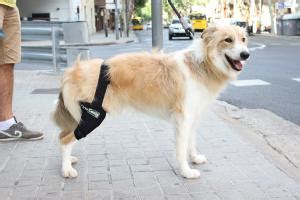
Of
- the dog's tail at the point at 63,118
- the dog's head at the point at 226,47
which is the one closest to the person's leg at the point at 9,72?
the dog's tail at the point at 63,118

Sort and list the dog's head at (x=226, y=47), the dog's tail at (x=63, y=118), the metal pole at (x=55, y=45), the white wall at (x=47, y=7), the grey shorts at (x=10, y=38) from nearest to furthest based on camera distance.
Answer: the dog's head at (x=226, y=47) → the dog's tail at (x=63, y=118) → the grey shorts at (x=10, y=38) → the metal pole at (x=55, y=45) → the white wall at (x=47, y=7)

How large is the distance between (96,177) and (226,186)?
46.0 inches

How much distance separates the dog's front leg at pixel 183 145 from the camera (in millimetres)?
4797

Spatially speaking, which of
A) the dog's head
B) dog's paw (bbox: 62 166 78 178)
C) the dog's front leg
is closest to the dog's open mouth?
the dog's head

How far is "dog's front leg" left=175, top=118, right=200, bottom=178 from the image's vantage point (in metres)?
4.80

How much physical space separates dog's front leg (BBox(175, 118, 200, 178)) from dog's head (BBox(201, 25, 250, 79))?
1.93ft

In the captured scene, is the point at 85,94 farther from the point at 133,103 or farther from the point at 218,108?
the point at 218,108

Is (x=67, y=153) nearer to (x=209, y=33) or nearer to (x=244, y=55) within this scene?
(x=209, y=33)

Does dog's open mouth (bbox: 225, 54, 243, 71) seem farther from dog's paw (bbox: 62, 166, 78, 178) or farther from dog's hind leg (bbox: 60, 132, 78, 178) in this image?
dog's paw (bbox: 62, 166, 78, 178)

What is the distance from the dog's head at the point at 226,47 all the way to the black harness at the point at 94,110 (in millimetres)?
926

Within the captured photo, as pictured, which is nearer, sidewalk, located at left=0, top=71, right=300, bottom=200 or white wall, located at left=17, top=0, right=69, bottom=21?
sidewalk, located at left=0, top=71, right=300, bottom=200

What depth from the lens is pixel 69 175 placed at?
16.0ft

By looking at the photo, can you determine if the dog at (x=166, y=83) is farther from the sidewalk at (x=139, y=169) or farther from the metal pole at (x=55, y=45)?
the metal pole at (x=55, y=45)

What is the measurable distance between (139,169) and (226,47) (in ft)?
4.69
